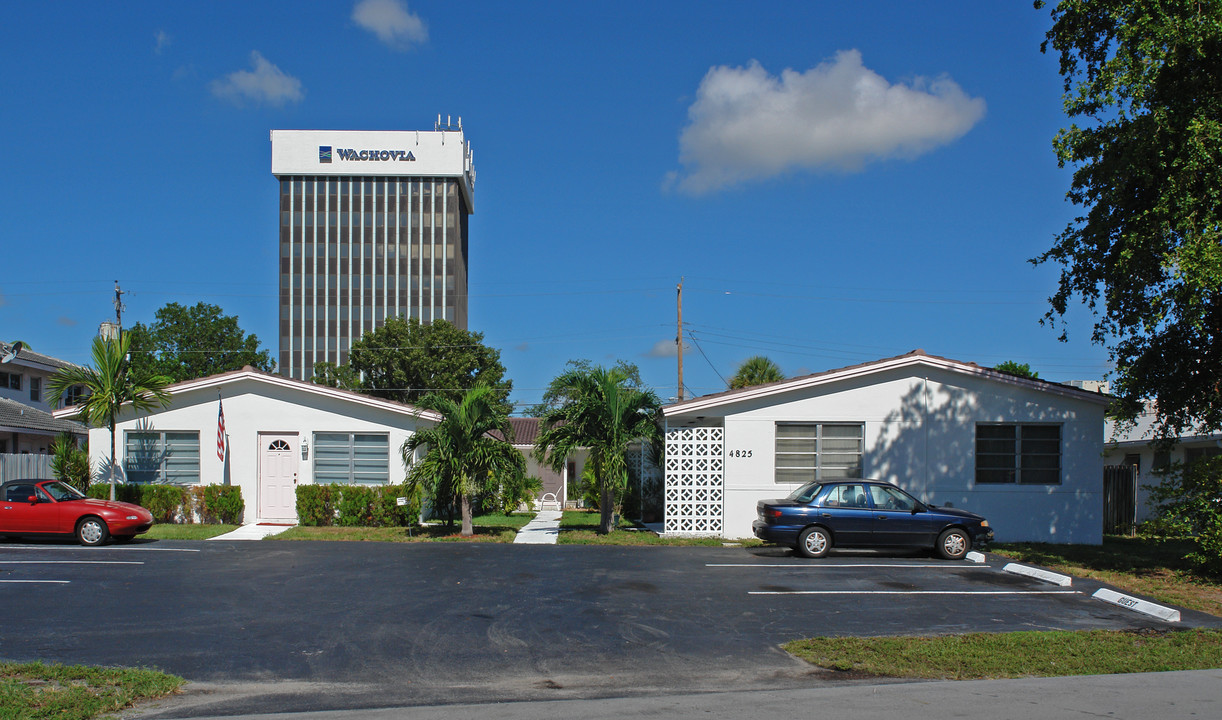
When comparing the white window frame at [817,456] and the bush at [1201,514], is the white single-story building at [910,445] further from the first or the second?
the bush at [1201,514]

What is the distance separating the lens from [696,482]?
19.4m

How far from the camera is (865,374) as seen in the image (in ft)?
63.1

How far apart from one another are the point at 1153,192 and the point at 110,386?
22.2 metres

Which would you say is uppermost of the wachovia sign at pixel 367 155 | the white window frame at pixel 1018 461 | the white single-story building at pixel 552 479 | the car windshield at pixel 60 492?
the wachovia sign at pixel 367 155

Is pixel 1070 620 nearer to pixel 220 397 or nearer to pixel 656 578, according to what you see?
pixel 656 578

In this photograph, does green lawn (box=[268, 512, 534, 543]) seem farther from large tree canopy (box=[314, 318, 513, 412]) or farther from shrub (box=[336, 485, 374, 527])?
large tree canopy (box=[314, 318, 513, 412])

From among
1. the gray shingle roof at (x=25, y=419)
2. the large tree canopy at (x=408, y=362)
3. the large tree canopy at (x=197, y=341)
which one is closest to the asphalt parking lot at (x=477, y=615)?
the gray shingle roof at (x=25, y=419)

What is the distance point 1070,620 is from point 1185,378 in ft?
22.5

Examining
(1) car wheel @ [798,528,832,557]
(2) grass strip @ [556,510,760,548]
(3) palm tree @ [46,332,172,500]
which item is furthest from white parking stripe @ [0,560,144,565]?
(1) car wheel @ [798,528,832,557]

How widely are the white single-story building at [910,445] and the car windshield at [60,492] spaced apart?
40.4ft

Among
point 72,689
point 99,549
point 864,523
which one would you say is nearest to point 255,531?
point 99,549

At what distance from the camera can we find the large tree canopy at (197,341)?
195 feet

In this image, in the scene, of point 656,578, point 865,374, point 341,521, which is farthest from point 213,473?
point 865,374

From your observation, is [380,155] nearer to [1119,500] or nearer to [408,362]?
[408,362]
